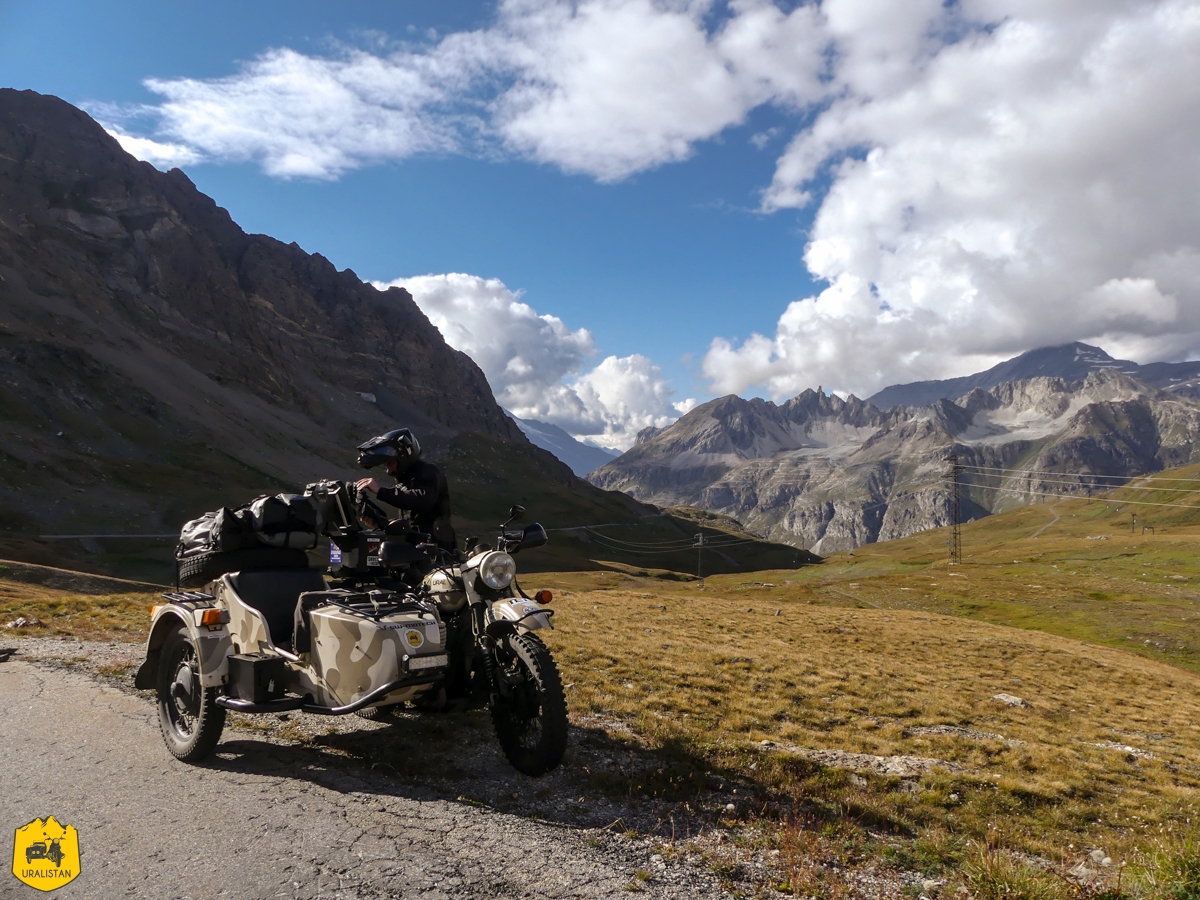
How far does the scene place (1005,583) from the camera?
78062mm

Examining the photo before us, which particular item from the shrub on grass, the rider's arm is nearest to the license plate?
the rider's arm

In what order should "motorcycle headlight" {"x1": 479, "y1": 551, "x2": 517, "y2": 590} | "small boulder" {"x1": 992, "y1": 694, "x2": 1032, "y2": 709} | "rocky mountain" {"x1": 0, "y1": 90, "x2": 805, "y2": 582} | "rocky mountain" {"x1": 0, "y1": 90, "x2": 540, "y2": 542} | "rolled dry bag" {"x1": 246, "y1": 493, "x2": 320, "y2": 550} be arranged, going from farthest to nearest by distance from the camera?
"rocky mountain" {"x1": 0, "y1": 90, "x2": 540, "y2": 542} → "rocky mountain" {"x1": 0, "y1": 90, "x2": 805, "y2": 582} → "small boulder" {"x1": 992, "y1": 694, "x2": 1032, "y2": 709} → "rolled dry bag" {"x1": 246, "y1": 493, "x2": 320, "y2": 550} → "motorcycle headlight" {"x1": 479, "y1": 551, "x2": 517, "y2": 590}

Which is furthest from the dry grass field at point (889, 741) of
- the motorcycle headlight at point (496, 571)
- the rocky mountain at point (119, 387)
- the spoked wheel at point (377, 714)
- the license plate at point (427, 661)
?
the rocky mountain at point (119, 387)

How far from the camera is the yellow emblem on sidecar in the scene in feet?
17.2

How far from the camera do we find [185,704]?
8133 millimetres

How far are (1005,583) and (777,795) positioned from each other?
278ft

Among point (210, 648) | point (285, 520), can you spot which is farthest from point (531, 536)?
point (210, 648)

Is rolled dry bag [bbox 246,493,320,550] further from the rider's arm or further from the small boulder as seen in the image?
the small boulder

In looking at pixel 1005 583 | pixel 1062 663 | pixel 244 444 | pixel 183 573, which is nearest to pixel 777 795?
pixel 183 573

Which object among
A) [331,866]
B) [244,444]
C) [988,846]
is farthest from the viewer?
[244,444]

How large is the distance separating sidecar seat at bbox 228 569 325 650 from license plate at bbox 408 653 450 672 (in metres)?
2.07

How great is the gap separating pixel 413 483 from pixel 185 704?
378 cm

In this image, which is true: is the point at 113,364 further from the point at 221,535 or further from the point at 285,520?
the point at 285,520

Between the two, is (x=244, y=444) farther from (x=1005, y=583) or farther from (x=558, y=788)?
(x=558, y=788)
